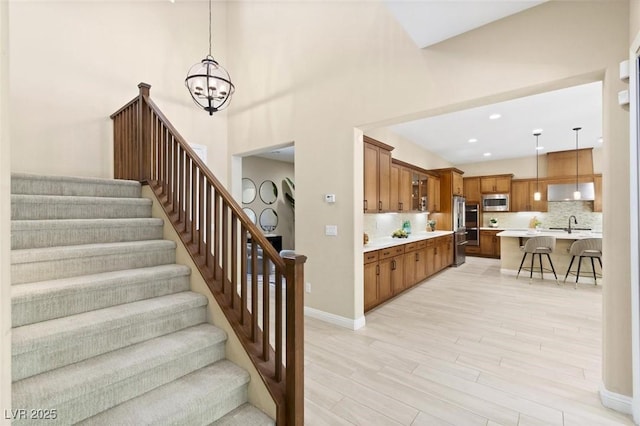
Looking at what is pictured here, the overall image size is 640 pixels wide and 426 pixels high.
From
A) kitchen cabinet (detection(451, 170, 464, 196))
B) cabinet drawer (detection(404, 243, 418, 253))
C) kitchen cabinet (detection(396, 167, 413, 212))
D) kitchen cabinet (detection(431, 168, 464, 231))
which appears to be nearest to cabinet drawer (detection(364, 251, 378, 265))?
cabinet drawer (detection(404, 243, 418, 253))

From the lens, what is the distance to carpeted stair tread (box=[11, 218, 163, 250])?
2.07 meters

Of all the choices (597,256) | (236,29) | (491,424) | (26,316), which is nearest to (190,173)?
(26,316)

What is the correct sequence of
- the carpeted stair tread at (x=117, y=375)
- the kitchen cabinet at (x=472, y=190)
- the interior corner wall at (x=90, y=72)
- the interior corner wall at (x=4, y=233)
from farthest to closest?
the kitchen cabinet at (x=472, y=190), the interior corner wall at (x=90, y=72), the carpeted stair tread at (x=117, y=375), the interior corner wall at (x=4, y=233)

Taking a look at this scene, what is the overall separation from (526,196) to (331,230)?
749 centimetres

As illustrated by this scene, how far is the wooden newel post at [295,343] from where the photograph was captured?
5.75ft

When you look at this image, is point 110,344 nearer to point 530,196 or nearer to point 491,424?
point 491,424

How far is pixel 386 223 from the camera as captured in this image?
606cm

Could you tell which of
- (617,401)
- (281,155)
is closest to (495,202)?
(281,155)

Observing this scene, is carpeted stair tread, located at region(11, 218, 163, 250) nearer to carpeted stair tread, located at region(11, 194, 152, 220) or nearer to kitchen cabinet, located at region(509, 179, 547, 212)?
carpeted stair tread, located at region(11, 194, 152, 220)

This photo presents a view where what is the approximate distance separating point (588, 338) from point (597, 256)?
9.04 feet

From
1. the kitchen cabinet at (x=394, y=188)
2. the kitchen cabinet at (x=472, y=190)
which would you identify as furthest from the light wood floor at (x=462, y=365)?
the kitchen cabinet at (x=472, y=190)

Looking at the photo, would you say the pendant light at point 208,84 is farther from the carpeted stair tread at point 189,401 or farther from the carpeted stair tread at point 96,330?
the carpeted stair tread at point 189,401

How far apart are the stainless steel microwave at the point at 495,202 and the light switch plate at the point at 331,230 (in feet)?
23.5

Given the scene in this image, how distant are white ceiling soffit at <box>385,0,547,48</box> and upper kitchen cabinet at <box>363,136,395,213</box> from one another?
70.3 inches
